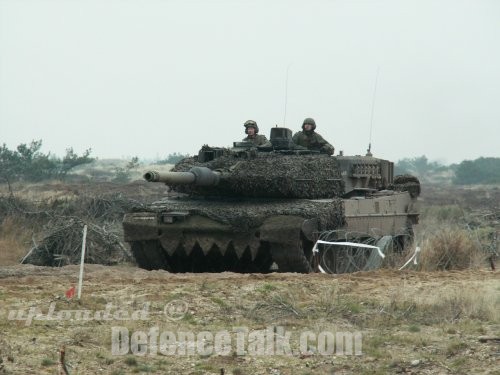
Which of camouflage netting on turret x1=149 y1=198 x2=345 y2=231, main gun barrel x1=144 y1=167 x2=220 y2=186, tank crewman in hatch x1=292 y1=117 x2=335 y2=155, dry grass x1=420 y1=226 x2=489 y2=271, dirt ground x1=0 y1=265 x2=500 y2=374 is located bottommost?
dirt ground x1=0 y1=265 x2=500 y2=374

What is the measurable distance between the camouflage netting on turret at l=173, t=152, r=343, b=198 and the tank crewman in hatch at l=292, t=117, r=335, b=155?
3.76 feet

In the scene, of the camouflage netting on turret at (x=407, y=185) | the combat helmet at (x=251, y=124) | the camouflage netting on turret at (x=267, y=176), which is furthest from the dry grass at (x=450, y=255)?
the camouflage netting on turret at (x=407, y=185)

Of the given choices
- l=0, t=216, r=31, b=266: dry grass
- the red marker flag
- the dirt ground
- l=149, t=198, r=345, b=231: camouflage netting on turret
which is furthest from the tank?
l=0, t=216, r=31, b=266: dry grass

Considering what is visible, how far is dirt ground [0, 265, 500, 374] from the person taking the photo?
8336 millimetres

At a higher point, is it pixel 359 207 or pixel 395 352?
pixel 359 207

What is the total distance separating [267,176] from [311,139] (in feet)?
8.43

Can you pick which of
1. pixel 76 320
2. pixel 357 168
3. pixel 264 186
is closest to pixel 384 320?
pixel 76 320

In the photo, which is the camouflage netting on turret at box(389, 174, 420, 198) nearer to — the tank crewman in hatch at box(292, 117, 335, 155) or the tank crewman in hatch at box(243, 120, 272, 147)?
the tank crewman in hatch at box(292, 117, 335, 155)

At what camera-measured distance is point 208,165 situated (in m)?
15.5

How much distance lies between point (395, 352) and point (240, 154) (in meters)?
7.25

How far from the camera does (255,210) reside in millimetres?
14578

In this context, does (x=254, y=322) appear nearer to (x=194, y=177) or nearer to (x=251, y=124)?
(x=194, y=177)

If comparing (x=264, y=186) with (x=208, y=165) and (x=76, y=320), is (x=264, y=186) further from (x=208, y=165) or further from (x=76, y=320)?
(x=76, y=320)

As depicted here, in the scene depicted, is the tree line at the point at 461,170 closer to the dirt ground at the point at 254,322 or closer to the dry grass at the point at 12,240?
the dry grass at the point at 12,240
